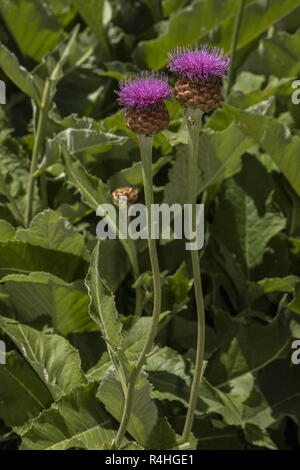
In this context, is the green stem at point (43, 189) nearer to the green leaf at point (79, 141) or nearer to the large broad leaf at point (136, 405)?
the green leaf at point (79, 141)

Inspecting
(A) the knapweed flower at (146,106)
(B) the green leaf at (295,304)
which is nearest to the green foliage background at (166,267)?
(B) the green leaf at (295,304)

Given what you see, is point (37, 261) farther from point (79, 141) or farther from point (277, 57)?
point (277, 57)

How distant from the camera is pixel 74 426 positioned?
1477mm

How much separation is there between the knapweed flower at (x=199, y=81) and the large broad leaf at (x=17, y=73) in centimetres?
66

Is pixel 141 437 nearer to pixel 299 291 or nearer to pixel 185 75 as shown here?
pixel 299 291

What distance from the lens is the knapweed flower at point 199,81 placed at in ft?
3.54

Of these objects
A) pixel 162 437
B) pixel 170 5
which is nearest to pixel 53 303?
pixel 162 437

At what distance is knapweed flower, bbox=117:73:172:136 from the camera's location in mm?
1089

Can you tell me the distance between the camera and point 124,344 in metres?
1.54

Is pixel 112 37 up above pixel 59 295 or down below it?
above

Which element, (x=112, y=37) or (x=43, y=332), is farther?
(x=112, y=37)
